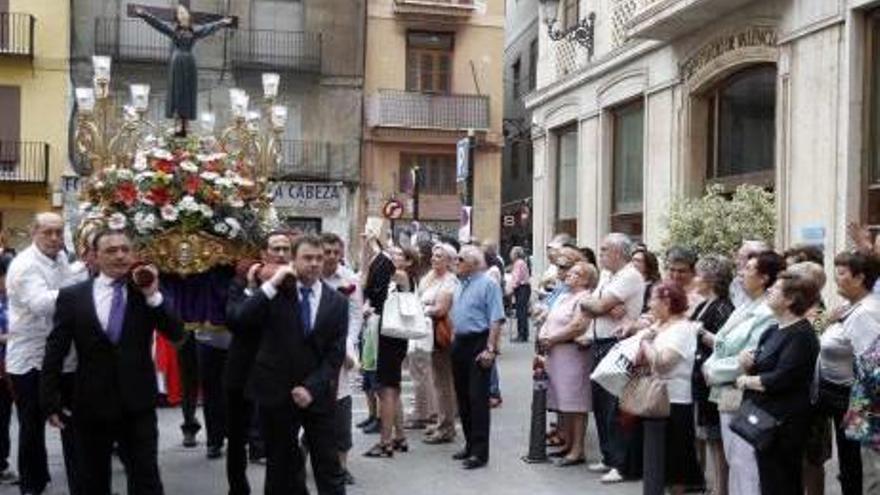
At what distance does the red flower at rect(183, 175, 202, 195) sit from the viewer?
8008 millimetres

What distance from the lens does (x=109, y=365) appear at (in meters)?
6.06

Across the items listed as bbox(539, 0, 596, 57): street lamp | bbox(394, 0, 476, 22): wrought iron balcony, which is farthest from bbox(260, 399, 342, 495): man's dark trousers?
bbox(394, 0, 476, 22): wrought iron balcony

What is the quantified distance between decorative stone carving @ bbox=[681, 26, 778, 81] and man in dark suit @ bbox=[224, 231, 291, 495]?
8.38 metres

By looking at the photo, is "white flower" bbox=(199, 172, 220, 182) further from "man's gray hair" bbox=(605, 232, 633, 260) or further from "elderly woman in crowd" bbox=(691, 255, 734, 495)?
"elderly woman in crowd" bbox=(691, 255, 734, 495)

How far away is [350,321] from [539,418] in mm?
1990

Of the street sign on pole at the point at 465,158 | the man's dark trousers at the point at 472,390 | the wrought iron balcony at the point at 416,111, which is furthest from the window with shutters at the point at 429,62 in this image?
the man's dark trousers at the point at 472,390

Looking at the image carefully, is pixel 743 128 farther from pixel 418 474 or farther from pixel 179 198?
pixel 179 198

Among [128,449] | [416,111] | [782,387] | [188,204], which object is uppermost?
[416,111]

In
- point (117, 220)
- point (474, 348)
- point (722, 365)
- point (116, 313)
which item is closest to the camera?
point (116, 313)

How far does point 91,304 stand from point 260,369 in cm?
105

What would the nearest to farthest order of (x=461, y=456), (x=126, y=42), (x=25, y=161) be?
(x=461, y=456), (x=25, y=161), (x=126, y=42)

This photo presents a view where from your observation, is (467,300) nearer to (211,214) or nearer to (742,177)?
(211,214)

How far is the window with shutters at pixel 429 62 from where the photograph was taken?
110 ft

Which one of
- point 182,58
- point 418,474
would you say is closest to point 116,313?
point 418,474
